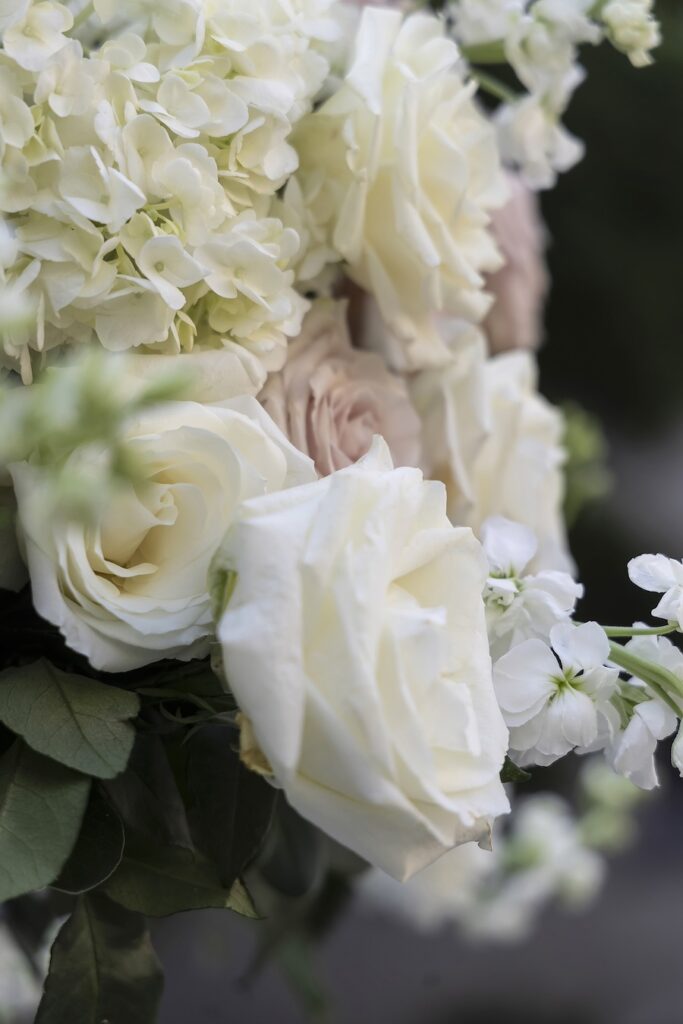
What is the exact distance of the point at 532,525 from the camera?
1.64 feet

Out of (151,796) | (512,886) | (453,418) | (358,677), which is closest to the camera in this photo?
(358,677)

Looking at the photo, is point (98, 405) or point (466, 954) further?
point (466, 954)

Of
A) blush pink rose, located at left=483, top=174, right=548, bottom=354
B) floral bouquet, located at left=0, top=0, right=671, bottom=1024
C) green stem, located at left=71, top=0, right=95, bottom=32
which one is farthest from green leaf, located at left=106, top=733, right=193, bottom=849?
blush pink rose, located at left=483, top=174, right=548, bottom=354

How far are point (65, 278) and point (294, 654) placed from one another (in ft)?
0.45

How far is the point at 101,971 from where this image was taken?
1.17ft

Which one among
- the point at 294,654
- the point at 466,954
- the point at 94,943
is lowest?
the point at 466,954

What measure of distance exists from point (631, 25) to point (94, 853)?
0.33m

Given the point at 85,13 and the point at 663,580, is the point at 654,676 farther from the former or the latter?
the point at 85,13

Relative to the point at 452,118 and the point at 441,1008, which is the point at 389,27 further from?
the point at 441,1008

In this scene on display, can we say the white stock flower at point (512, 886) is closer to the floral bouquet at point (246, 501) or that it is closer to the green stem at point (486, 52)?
the floral bouquet at point (246, 501)

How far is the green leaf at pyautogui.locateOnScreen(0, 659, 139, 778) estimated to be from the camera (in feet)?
0.98

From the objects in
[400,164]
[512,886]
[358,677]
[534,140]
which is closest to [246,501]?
[358,677]

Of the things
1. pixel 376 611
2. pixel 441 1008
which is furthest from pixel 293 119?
pixel 441 1008

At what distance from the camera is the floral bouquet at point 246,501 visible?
27 cm
